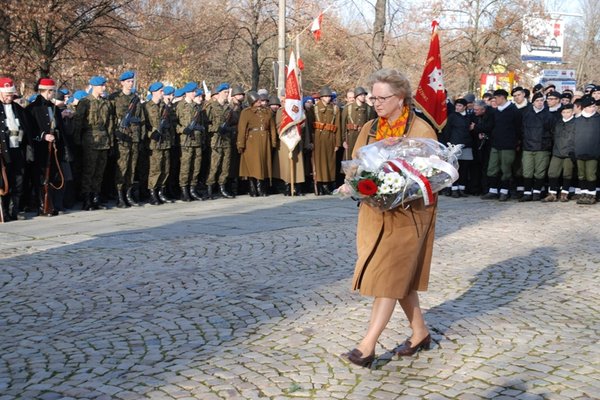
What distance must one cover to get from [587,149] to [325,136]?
501 centimetres

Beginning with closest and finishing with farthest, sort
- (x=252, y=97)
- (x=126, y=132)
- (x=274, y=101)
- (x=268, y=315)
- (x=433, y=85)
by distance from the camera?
(x=268, y=315)
(x=433, y=85)
(x=126, y=132)
(x=252, y=97)
(x=274, y=101)

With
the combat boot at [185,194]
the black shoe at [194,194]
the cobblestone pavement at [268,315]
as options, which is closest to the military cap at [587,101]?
the cobblestone pavement at [268,315]

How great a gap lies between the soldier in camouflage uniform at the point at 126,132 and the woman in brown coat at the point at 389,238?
8.86 metres

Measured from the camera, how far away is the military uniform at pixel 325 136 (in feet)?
53.1

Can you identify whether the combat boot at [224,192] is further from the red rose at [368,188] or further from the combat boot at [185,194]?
the red rose at [368,188]

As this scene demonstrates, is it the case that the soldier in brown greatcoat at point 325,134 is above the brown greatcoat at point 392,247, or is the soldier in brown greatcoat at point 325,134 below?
above

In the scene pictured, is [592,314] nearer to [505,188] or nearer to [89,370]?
[89,370]

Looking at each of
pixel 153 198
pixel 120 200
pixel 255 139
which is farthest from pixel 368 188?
pixel 255 139

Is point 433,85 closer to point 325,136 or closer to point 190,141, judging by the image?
point 190,141

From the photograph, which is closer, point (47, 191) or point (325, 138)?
point (47, 191)

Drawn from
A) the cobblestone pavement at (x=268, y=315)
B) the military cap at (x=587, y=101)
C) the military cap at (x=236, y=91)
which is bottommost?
the cobblestone pavement at (x=268, y=315)

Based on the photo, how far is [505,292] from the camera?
7.29 meters

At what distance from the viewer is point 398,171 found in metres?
4.75

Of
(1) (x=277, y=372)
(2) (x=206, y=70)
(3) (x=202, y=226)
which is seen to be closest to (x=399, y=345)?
(1) (x=277, y=372)
